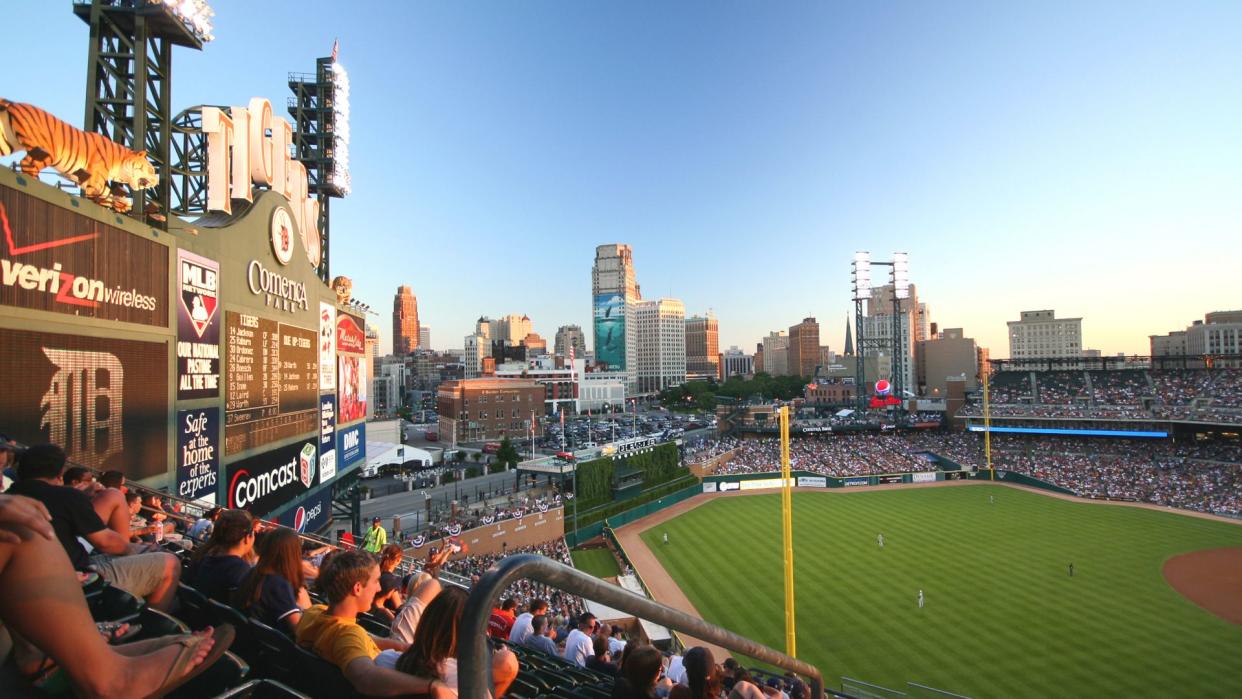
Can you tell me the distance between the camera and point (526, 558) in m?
2.13

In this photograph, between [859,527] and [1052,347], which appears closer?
[859,527]

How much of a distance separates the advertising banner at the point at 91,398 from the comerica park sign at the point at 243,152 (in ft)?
15.4

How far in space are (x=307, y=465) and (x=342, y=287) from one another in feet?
23.3

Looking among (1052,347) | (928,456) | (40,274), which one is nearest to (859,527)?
(928,456)

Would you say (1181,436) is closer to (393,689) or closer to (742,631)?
(742,631)

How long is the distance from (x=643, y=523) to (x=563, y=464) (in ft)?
19.6

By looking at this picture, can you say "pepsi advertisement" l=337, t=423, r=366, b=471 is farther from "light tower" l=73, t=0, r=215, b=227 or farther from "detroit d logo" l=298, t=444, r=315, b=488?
"light tower" l=73, t=0, r=215, b=227

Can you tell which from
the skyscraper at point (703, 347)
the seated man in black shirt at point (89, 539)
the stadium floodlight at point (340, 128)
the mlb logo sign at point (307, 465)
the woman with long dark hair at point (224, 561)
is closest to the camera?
the seated man in black shirt at point (89, 539)

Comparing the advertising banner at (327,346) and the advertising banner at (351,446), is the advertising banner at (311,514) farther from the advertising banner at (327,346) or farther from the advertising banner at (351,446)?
the advertising banner at (327,346)

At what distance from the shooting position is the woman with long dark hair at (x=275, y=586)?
139 inches

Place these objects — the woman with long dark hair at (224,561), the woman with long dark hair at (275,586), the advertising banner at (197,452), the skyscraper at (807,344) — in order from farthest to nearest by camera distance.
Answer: the skyscraper at (807,344)
the advertising banner at (197,452)
the woman with long dark hair at (224,561)
the woman with long dark hair at (275,586)

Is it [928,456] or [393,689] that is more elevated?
[393,689]

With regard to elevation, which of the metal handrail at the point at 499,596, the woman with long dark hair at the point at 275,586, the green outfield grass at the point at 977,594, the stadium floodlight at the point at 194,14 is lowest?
the green outfield grass at the point at 977,594

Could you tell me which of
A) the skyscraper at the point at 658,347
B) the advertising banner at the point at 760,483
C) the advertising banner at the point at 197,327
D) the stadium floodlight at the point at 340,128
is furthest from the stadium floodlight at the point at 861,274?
the skyscraper at the point at 658,347
